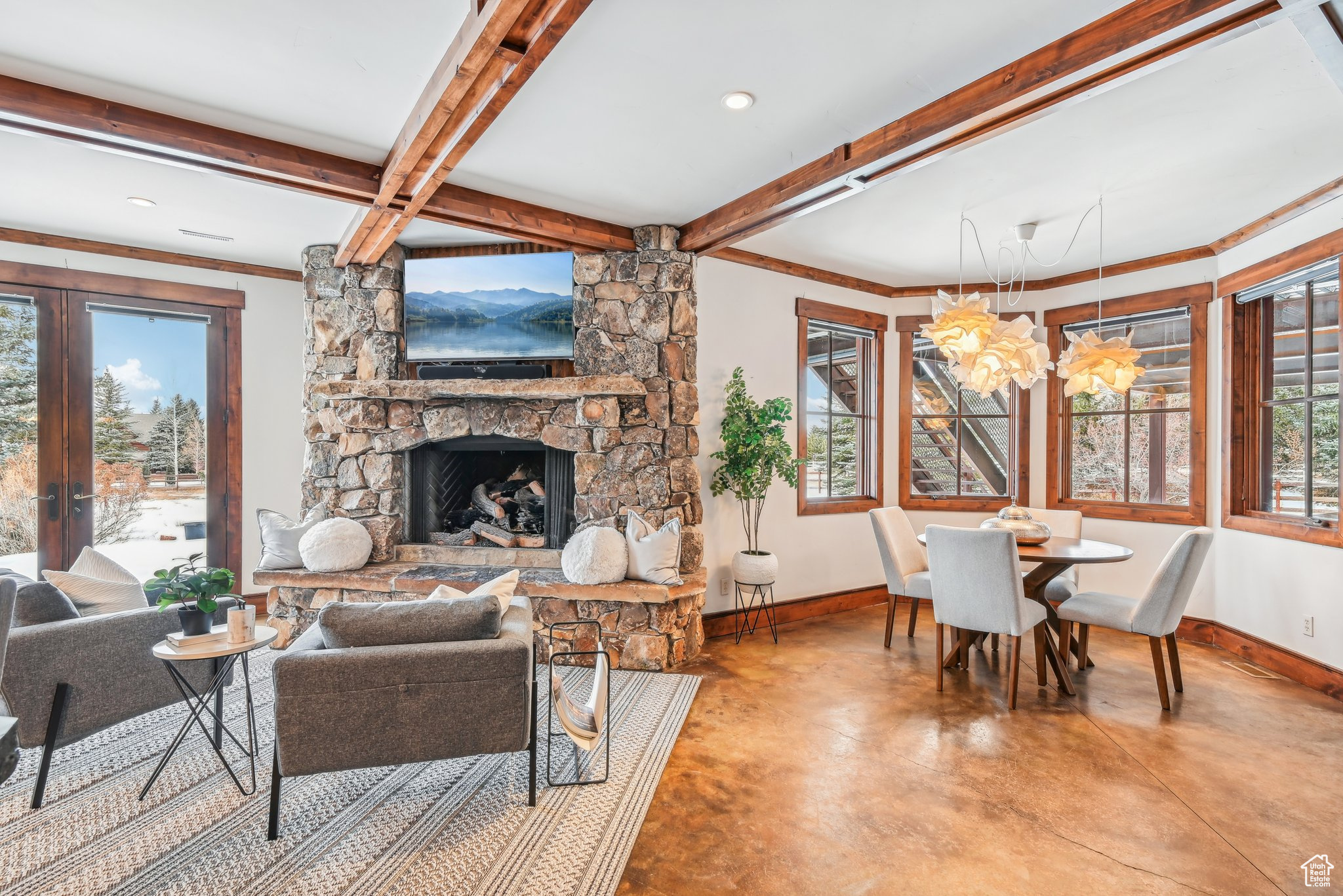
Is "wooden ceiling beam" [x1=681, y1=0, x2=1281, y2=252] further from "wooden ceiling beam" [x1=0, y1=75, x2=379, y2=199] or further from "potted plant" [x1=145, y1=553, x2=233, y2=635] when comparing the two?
"potted plant" [x1=145, y1=553, x2=233, y2=635]

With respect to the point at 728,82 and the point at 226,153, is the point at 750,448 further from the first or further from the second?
the point at 226,153

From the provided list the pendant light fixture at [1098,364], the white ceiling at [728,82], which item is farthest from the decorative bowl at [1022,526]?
the white ceiling at [728,82]

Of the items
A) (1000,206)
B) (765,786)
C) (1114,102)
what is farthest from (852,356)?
(765,786)

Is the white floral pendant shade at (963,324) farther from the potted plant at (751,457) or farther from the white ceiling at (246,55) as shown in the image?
the white ceiling at (246,55)

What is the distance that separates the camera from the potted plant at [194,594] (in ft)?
7.33

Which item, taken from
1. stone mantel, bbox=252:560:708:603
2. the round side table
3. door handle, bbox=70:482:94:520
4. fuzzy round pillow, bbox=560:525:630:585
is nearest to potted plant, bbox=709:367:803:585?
stone mantel, bbox=252:560:708:603

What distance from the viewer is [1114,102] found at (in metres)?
2.47

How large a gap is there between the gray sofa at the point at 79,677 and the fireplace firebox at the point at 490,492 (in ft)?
6.28

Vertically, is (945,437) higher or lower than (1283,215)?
lower

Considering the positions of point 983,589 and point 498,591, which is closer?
point 498,591

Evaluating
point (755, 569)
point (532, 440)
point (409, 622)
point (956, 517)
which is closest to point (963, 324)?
point (755, 569)

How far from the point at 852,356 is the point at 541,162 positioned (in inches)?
121

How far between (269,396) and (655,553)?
3.27 meters

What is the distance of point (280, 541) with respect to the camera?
13.0 ft
